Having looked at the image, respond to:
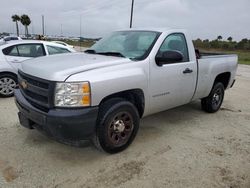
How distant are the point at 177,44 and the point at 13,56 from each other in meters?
4.37

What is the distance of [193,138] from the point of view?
14.4 ft

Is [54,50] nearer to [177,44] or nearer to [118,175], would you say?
[177,44]

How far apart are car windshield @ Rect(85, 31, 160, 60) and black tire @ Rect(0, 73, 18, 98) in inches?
116

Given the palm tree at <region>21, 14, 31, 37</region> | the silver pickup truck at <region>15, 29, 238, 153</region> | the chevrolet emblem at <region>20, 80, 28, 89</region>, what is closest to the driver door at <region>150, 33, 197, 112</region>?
the silver pickup truck at <region>15, 29, 238, 153</region>

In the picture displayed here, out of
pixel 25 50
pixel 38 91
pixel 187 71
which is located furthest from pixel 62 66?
pixel 25 50

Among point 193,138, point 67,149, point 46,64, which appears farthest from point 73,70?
point 193,138

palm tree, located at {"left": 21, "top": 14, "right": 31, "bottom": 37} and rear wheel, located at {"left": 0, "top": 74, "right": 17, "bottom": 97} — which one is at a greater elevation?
palm tree, located at {"left": 21, "top": 14, "right": 31, "bottom": 37}

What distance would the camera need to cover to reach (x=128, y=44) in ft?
14.1

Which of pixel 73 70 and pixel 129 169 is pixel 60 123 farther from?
pixel 129 169

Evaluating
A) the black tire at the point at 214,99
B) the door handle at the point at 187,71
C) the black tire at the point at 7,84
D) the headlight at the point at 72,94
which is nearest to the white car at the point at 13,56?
the black tire at the point at 7,84

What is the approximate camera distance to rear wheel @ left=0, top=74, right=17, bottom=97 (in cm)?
647

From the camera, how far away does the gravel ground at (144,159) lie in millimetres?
3061

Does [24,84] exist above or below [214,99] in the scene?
above

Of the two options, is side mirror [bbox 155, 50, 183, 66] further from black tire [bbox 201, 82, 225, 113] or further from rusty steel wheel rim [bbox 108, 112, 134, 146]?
black tire [bbox 201, 82, 225, 113]
